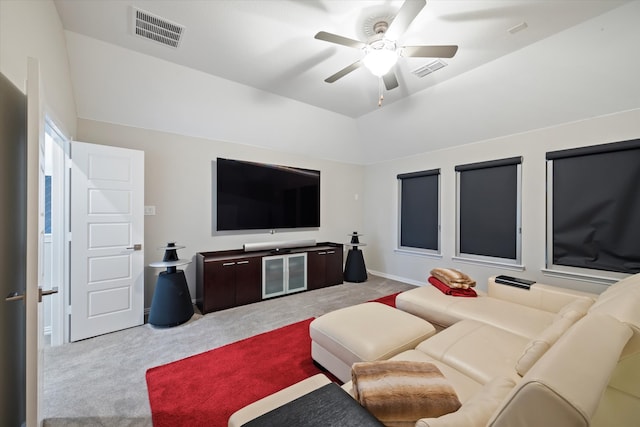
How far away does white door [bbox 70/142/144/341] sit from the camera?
2.66 meters

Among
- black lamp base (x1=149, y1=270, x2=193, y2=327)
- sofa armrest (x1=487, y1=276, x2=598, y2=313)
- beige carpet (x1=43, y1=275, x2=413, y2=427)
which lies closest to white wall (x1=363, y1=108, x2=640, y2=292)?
sofa armrest (x1=487, y1=276, x2=598, y2=313)

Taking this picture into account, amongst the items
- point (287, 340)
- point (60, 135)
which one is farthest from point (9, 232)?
point (287, 340)

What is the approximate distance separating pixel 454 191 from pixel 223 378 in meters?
4.01

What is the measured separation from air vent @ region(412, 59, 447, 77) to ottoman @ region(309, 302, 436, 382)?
2684 mm

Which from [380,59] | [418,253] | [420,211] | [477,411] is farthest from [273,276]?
[477,411]

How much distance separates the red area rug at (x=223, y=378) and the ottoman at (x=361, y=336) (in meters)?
0.30

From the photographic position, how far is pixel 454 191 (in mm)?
4199

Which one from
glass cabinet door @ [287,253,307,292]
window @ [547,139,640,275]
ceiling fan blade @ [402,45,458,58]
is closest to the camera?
ceiling fan blade @ [402,45,458,58]

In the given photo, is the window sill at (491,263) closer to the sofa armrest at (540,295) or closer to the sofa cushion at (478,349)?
the sofa armrest at (540,295)

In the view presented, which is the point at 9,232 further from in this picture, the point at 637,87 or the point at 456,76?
the point at 637,87

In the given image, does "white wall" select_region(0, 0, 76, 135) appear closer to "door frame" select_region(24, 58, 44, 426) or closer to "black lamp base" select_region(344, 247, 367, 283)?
"door frame" select_region(24, 58, 44, 426)

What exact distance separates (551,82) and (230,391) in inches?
169

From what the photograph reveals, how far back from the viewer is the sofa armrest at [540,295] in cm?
223

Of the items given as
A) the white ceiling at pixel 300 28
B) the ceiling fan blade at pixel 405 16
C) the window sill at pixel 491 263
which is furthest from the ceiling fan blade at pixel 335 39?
the window sill at pixel 491 263
